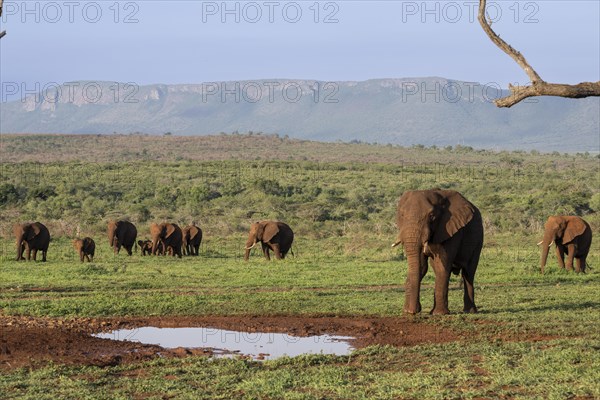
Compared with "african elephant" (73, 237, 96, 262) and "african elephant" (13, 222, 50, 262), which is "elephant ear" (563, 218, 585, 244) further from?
"african elephant" (13, 222, 50, 262)

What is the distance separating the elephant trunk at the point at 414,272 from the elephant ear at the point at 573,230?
425 inches

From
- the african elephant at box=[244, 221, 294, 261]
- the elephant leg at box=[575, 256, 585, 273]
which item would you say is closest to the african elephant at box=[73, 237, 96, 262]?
the african elephant at box=[244, 221, 294, 261]

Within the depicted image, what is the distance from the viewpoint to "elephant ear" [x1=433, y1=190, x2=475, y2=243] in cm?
1683

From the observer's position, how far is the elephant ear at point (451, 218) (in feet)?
55.2

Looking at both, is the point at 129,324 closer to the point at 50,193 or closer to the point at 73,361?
the point at 73,361

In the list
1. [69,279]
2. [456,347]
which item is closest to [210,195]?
[69,279]

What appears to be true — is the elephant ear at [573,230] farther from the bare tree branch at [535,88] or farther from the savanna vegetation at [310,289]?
the bare tree branch at [535,88]

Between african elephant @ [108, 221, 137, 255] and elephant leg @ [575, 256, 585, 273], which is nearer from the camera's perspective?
elephant leg @ [575, 256, 585, 273]

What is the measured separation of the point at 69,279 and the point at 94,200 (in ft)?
120

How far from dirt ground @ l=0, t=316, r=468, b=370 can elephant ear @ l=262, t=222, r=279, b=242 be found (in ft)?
48.7

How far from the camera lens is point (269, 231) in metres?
32.3

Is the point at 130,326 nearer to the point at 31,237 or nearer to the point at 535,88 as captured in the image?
the point at 535,88

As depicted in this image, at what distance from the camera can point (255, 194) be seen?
2510 inches

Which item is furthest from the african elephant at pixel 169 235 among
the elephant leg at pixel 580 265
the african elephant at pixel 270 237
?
the elephant leg at pixel 580 265
